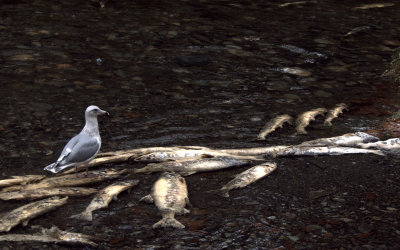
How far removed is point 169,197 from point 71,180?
1.44 meters

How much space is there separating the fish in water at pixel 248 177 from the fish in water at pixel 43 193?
1591 millimetres

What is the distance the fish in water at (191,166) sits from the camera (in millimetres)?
8070

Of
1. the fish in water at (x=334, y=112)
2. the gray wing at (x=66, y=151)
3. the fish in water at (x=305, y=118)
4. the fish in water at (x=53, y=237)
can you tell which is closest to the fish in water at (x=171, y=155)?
the gray wing at (x=66, y=151)

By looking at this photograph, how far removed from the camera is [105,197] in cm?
722

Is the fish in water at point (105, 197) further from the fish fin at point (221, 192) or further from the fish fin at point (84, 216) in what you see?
the fish fin at point (221, 192)

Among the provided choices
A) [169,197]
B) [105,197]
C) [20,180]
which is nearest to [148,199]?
[169,197]

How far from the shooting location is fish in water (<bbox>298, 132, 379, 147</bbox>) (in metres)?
9.04

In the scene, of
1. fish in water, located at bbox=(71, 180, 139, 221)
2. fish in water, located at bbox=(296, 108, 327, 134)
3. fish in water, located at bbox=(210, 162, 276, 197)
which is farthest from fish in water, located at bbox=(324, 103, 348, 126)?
fish in water, located at bbox=(71, 180, 139, 221)

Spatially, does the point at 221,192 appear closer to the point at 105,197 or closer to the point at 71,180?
the point at 105,197

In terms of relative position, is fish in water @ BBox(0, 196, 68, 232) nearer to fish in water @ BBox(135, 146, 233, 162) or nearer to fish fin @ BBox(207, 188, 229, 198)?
fish in water @ BBox(135, 146, 233, 162)

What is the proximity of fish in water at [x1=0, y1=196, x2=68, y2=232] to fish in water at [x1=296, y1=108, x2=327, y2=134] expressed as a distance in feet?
14.2

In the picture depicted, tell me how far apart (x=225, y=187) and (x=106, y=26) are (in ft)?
30.1

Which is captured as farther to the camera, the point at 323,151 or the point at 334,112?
the point at 334,112

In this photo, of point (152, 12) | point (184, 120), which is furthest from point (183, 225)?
point (152, 12)
